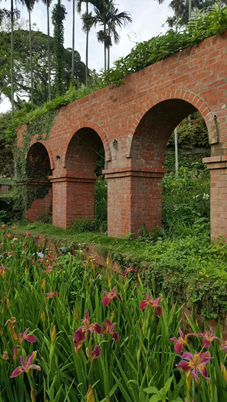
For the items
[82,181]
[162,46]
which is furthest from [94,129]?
[162,46]

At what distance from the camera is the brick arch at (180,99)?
3969mm

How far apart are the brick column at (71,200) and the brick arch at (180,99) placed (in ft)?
8.19

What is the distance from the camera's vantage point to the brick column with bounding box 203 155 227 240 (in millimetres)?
3799

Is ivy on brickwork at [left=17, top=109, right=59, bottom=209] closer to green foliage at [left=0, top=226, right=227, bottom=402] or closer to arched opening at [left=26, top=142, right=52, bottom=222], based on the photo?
arched opening at [left=26, top=142, right=52, bottom=222]

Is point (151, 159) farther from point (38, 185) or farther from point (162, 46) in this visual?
point (38, 185)

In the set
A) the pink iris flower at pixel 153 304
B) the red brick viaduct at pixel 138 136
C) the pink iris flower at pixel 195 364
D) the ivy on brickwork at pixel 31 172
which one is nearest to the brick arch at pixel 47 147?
the red brick viaduct at pixel 138 136

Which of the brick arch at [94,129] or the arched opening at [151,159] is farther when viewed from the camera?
the brick arch at [94,129]

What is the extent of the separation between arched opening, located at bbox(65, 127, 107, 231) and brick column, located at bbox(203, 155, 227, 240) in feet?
11.5

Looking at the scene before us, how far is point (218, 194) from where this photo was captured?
12.7 feet

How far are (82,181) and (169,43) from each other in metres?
3.92

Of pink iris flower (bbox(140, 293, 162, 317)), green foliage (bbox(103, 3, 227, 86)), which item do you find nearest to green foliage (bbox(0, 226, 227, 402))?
pink iris flower (bbox(140, 293, 162, 317))

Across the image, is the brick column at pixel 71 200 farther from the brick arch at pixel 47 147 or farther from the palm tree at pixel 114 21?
the palm tree at pixel 114 21

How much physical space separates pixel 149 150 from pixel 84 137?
2231 millimetres

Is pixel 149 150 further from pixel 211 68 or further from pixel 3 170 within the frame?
pixel 3 170
